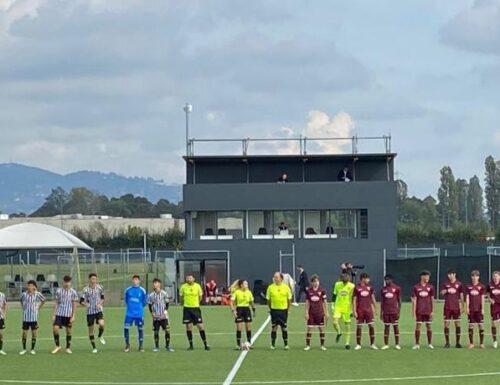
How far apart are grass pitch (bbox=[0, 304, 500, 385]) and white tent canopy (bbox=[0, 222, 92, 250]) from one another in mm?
23881

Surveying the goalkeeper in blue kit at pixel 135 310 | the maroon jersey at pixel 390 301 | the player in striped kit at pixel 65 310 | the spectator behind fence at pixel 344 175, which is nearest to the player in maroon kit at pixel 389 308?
the maroon jersey at pixel 390 301

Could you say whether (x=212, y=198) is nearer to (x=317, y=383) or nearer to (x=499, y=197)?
(x=317, y=383)

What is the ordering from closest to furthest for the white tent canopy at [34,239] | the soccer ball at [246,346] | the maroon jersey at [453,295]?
1. the soccer ball at [246,346]
2. the maroon jersey at [453,295]
3. the white tent canopy at [34,239]

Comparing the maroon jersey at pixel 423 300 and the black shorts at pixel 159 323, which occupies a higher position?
the maroon jersey at pixel 423 300

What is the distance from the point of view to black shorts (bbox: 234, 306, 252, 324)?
93.8ft

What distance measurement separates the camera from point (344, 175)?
2371 inches

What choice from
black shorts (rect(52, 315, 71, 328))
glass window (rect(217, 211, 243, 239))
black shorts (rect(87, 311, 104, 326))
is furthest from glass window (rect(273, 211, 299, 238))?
black shorts (rect(52, 315, 71, 328))

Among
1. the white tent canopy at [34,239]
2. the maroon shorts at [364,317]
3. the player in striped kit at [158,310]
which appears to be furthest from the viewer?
Result: the white tent canopy at [34,239]

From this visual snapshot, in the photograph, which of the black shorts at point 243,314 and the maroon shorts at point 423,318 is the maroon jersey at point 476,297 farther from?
the black shorts at point 243,314

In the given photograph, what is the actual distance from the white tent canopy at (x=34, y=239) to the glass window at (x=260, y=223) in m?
8.54

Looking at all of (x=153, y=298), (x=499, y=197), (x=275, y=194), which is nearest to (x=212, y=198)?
(x=275, y=194)

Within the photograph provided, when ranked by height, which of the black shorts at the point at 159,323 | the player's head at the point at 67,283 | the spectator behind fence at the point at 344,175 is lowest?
the black shorts at the point at 159,323

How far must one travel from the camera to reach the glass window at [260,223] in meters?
59.2

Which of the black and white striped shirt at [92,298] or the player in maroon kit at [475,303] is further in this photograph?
the black and white striped shirt at [92,298]
